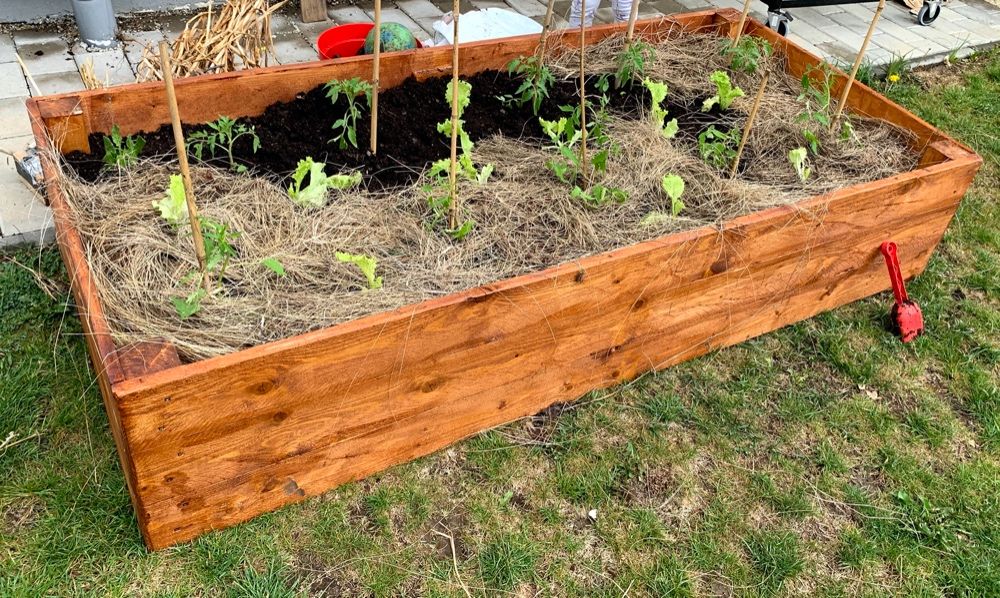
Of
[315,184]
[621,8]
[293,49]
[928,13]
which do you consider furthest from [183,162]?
[928,13]

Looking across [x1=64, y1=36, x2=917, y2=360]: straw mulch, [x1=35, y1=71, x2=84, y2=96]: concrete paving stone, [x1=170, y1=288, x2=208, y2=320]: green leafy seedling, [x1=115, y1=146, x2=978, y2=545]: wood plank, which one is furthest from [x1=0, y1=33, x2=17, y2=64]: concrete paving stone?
[x1=115, y1=146, x2=978, y2=545]: wood plank

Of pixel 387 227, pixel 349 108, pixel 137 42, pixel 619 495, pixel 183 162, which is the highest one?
pixel 183 162

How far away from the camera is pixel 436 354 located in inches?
83.7

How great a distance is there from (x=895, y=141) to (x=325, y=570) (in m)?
2.70

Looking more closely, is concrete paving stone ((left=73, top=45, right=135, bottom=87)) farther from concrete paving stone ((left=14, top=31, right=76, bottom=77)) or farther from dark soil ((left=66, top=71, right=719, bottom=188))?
dark soil ((left=66, top=71, right=719, bottom=188))

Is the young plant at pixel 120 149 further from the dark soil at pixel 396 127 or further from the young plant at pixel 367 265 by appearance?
the young plant at pixel 367 265

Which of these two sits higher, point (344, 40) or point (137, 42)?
point (344, 40)

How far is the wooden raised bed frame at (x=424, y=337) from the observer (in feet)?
6.10

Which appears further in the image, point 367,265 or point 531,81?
point 531,81

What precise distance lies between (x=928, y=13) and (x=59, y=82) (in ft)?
17.9

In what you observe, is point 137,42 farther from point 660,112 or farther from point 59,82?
point 660,112

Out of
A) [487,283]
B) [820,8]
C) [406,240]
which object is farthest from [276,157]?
[820,8]

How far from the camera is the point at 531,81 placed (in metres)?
3.20

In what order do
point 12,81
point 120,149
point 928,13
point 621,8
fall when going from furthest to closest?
point 928,13
point 621,8
point 12,81
point 120,149
